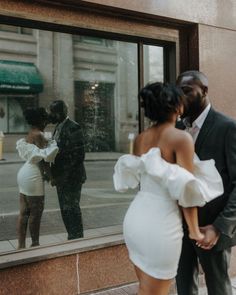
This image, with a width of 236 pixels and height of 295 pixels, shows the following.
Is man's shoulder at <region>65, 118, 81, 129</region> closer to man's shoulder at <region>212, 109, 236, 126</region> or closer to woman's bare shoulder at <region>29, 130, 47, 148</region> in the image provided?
woman's bare shoulder at <region>29, 130, 47, 148</region>

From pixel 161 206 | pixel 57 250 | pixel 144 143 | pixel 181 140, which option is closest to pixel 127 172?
pixel 144 143

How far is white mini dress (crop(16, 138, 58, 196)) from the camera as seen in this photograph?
13.4ft

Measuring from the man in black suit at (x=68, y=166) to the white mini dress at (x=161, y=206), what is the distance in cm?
201

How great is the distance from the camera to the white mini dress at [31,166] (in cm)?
407

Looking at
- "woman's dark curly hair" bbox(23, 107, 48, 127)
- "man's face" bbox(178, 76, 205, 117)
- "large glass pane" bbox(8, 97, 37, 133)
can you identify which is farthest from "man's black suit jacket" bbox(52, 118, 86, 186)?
"man's face" bbox(178, 76, 205, 117)

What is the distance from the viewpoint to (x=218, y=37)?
177 inches

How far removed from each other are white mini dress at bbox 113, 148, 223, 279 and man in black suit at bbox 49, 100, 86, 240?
2009 mm

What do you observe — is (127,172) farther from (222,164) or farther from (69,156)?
(69,156)

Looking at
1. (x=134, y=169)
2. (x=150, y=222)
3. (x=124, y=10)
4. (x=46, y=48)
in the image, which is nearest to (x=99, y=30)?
(x=124, y=10)

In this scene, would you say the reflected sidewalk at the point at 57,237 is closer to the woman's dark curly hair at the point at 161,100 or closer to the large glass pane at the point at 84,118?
the large glass pane at the point at 84,118

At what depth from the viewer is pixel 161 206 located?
2305 mm

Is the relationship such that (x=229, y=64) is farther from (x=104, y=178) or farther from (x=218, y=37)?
(x=104, y=178)

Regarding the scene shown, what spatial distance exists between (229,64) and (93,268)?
2.77m

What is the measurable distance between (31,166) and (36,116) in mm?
538
